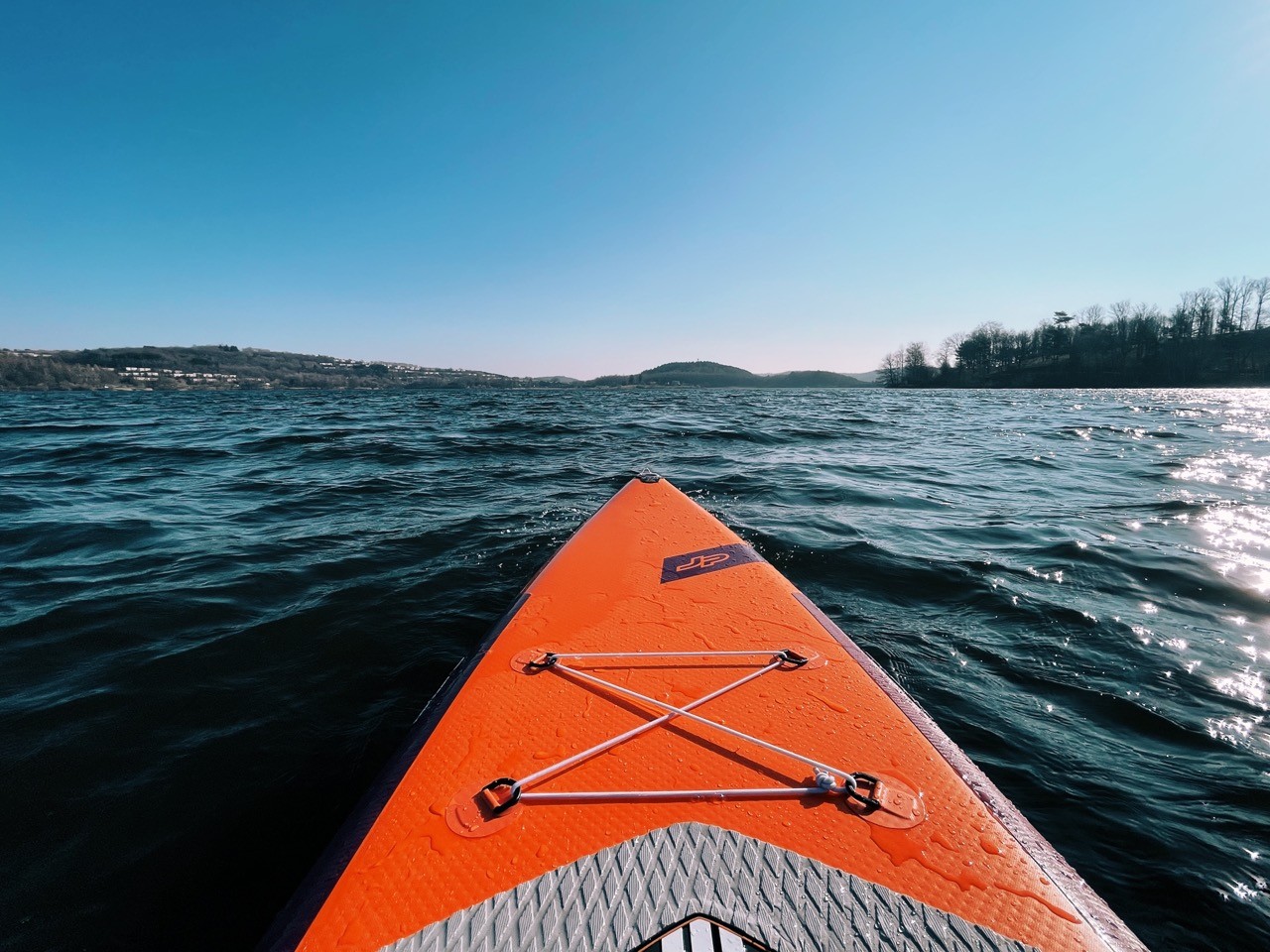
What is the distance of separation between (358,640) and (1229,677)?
6.34 metres

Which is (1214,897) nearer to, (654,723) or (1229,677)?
(1229,677)

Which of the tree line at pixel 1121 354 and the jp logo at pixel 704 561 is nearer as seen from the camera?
the jp logo at pixel 704 561

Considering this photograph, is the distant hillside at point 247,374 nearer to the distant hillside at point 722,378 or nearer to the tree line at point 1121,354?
the distant hillside at point 722,378

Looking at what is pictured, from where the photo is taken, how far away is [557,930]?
131cm

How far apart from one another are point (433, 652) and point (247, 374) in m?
138

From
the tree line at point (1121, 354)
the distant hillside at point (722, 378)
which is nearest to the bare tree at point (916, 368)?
the tree line at point (1121, 354)

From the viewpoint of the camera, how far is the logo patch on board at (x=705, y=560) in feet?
13.0

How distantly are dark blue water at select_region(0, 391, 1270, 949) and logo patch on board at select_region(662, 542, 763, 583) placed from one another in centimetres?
92

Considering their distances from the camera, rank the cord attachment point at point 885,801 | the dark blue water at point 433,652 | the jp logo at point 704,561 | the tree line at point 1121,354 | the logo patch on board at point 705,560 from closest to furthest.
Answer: the cord attachment point at point 885,801 < the dark blue water at point 433,652 < the logo patch on board at point 705,560 < the jp logo at point 704,561 < the tree line at point 1121,354

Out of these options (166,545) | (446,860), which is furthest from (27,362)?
(446,860)

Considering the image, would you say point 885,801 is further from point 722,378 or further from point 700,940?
point 722,378

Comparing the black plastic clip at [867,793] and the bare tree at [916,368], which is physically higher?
the bare tree at [916,368]

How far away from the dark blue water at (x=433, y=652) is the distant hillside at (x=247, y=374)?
100 m

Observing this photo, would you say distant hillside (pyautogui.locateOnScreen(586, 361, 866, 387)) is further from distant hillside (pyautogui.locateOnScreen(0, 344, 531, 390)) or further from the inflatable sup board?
the inflatable sup board
